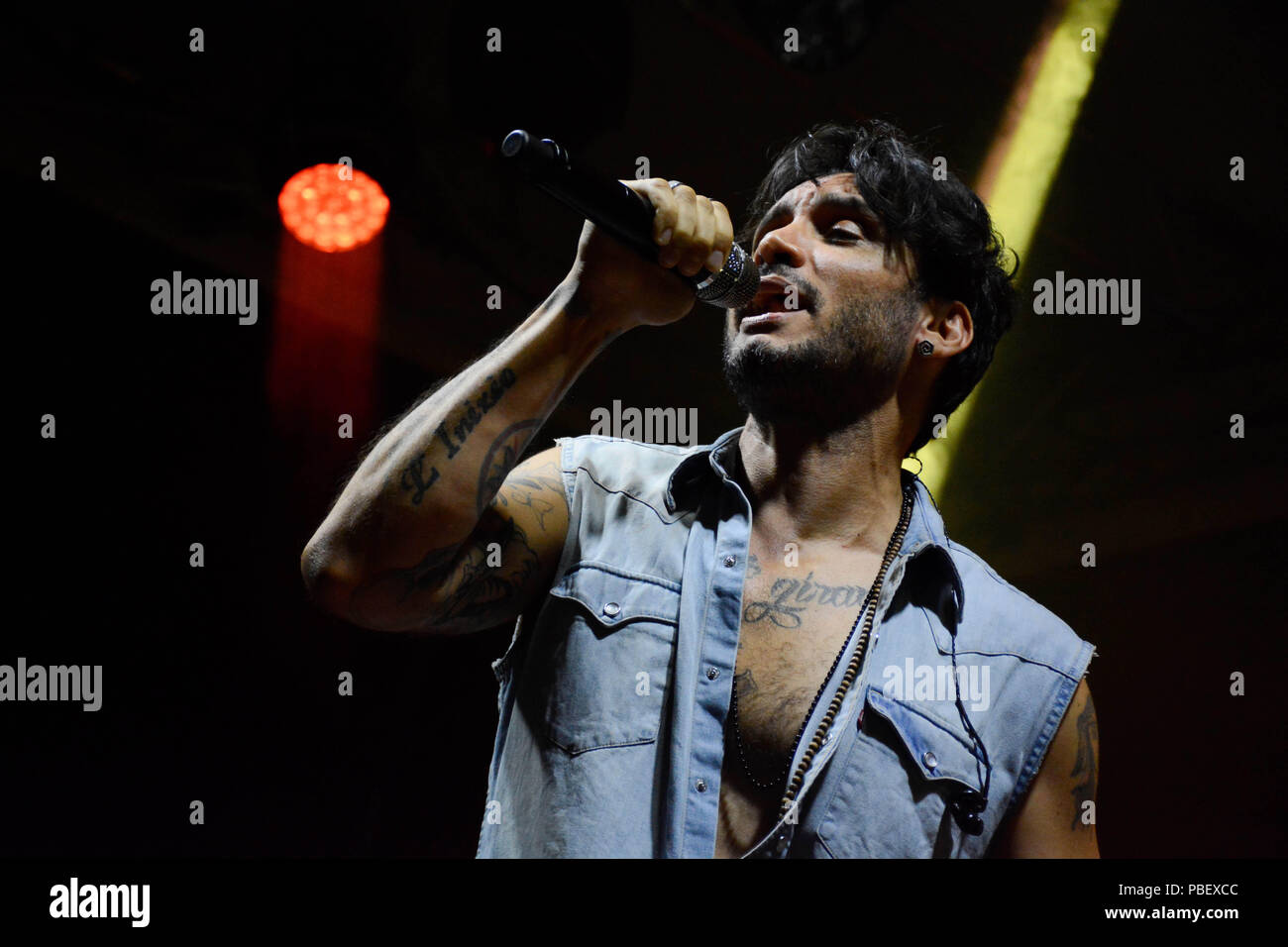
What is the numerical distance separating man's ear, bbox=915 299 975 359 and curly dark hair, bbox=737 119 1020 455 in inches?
0.7

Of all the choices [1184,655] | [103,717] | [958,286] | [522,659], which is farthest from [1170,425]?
[103,717]

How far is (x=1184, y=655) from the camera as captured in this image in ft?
7.70

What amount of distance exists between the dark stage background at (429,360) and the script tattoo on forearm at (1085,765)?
1027 mm

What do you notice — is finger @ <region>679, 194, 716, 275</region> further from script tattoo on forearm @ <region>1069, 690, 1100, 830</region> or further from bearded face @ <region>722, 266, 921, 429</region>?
script tattoo on forearm @ <region>1069, 690, 1100, 830</region>

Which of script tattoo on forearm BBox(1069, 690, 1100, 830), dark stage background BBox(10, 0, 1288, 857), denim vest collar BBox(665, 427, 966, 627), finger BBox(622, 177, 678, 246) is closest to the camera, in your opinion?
finger BBox(622, 177, 678, 246)

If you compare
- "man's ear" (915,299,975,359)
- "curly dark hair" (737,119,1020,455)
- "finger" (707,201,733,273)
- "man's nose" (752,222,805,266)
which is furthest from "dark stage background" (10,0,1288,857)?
"finger" (707,201,733,273)

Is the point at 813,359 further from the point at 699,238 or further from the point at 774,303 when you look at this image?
the point at 699,238

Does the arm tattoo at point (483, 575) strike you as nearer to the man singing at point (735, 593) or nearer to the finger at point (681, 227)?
the man singing at point (735, 593)

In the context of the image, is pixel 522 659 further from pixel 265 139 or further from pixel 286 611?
pixel 265 139

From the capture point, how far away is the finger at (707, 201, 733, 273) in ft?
3.67

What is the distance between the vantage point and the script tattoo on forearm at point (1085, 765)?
131 centimetres

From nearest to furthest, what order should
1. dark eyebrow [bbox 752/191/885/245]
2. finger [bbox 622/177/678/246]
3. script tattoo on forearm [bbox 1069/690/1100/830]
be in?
finger [bbox 622/177/678/246] → script tattoo on forearm [bbox 1069/690/1100/830] → dark eyebrow [bbox 752/191/885/245]

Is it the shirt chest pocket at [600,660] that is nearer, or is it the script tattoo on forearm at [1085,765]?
the shirt chest pocket at [600,660]

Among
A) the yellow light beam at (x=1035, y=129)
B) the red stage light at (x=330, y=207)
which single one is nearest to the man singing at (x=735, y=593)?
the yellow light beam at (x=1035, y=129)
